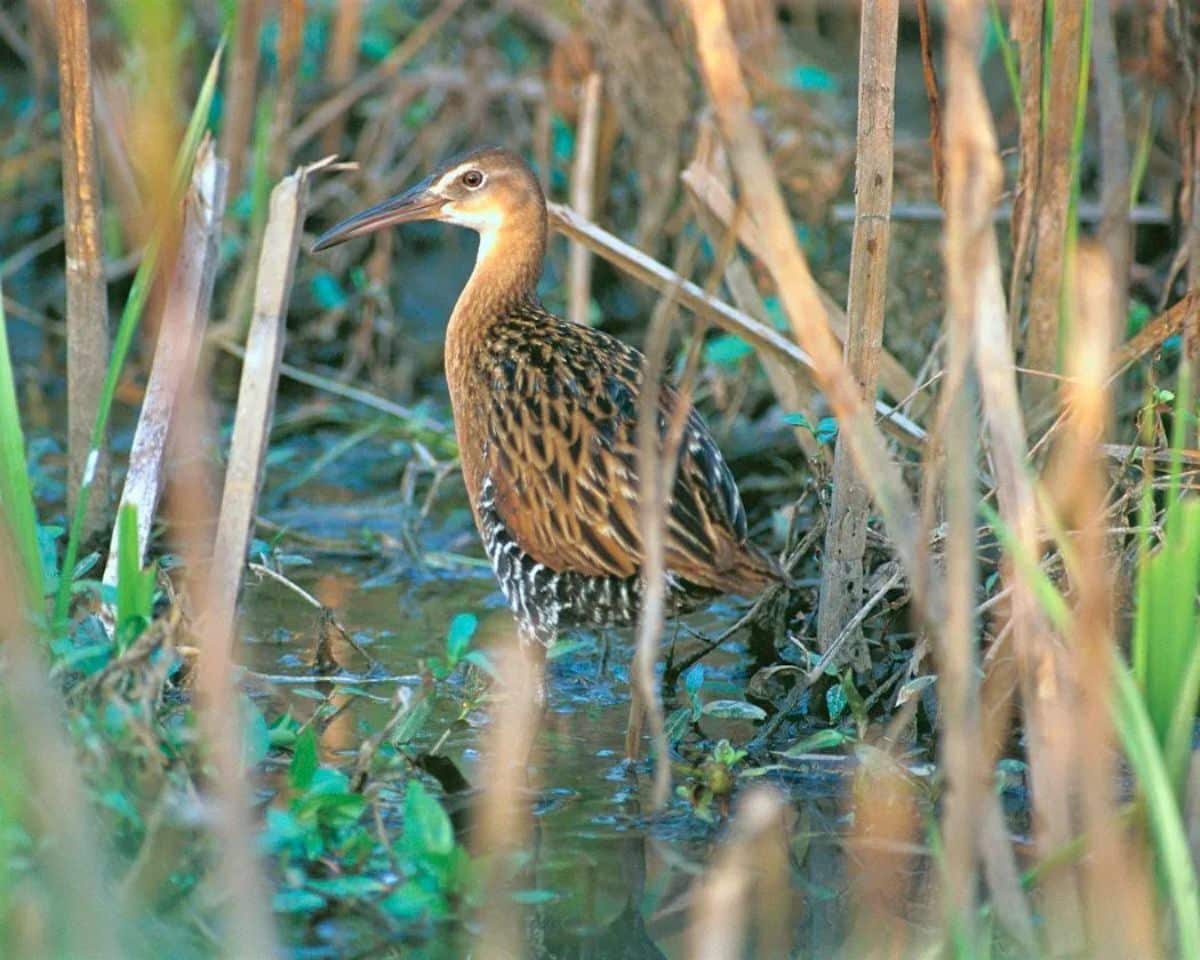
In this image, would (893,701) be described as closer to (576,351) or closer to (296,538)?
(576,351)

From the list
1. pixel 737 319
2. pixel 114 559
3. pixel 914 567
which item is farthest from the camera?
pixel 737 319

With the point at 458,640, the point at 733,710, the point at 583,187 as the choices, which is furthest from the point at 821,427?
the point at 583,187

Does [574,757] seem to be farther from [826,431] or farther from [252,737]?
[252,737]

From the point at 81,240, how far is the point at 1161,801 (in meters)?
2.46

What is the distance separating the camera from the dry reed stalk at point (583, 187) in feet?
17.0

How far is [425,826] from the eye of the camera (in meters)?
2.67

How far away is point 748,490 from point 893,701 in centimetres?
152

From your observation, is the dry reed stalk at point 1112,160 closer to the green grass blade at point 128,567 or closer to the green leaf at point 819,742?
the green leaf at point 819,742

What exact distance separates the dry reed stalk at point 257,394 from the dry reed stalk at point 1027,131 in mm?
1447

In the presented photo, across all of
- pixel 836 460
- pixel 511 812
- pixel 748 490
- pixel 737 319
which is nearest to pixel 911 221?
pixel 748 490

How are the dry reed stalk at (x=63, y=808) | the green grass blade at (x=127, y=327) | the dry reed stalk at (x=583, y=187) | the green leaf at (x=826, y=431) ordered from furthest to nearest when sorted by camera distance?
the dry reed stalk at (x=583, y=187) < the green leaf at (x=826, y=431) < the green grass blade at (x=127, y=327) < the dry reed stalk at (x=63, y=808)

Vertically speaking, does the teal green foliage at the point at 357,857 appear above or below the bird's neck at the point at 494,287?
below

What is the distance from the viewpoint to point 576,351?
388 cm

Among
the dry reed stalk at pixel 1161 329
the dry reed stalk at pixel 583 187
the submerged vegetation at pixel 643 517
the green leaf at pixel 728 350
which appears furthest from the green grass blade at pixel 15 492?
the dry reed stalk at pixel 583 187
